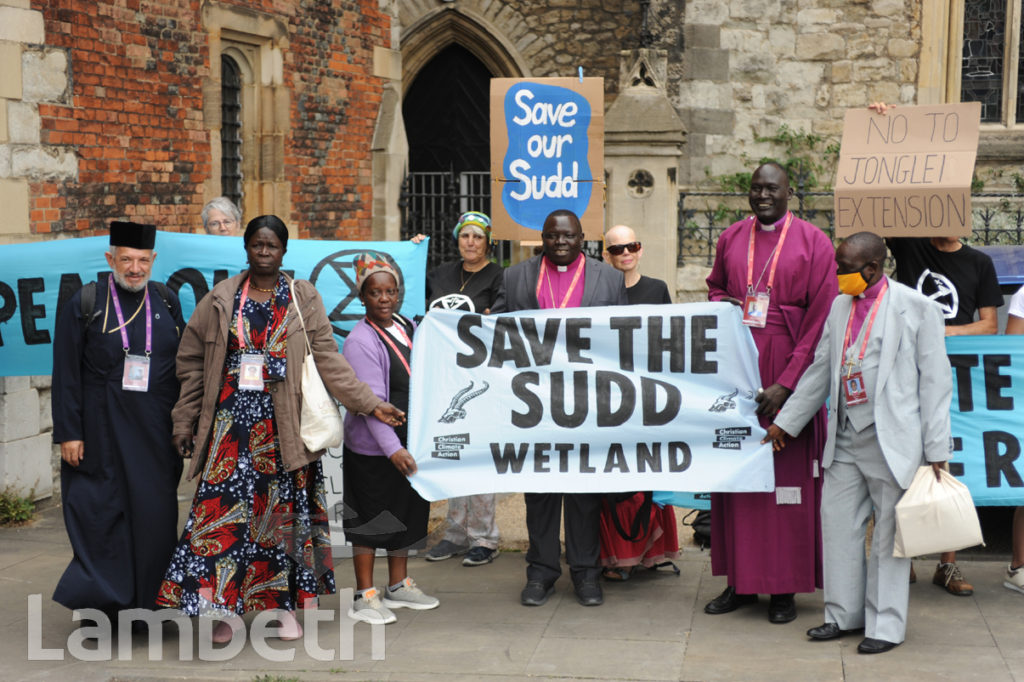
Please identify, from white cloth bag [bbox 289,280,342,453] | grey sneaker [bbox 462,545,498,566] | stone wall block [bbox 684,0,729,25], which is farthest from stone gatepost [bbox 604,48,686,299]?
white cloth bag [bbox 289,280,342,453]

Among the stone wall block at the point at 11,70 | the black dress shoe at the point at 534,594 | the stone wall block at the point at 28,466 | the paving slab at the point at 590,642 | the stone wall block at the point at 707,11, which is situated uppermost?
the stone wall block at the point at 707,11

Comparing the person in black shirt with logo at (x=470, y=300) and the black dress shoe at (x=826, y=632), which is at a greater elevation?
the person in black shirt with logo at (x=470, y=300)

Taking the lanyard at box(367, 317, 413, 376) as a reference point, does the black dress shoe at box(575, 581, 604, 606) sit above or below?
below

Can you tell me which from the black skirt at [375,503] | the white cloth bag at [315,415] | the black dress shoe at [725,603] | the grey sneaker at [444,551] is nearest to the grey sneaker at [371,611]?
the black skirt at [375,503]

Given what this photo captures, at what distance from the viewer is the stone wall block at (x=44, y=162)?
8.97 meters

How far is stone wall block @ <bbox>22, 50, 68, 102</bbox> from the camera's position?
9.02m

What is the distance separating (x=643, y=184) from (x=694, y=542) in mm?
4536

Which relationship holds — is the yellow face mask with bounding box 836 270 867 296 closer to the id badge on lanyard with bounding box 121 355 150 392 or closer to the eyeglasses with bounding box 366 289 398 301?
the eyeglasses with bounding box 366 289 398 301

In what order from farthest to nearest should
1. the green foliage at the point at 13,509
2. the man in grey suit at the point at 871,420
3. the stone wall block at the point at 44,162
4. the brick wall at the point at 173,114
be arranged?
the brick wall at the point at 173,114, the stone wall block at the point at 44,162, the green foliage at the point at 13,509, the man in grey suit at the point at 871,420

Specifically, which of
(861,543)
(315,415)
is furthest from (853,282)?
(315,415)

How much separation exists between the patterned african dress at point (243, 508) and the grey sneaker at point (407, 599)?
65 centimetres

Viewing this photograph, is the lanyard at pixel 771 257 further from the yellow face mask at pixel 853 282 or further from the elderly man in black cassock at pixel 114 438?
the elderly man in black cassock at pixel 114 438

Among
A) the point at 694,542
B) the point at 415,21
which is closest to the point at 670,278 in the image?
the point at 694,542

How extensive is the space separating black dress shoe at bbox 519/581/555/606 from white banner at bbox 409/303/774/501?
60 cm
